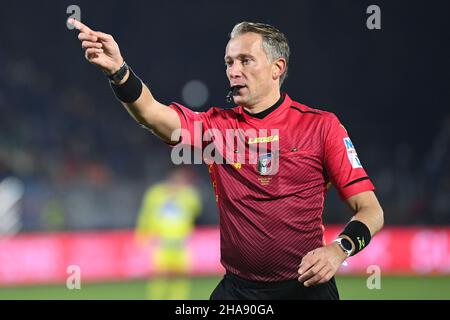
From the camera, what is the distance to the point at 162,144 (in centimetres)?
1809

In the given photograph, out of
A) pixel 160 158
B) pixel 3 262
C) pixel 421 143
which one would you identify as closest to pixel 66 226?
pixel 3 262

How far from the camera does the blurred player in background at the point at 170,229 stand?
11.2 metres

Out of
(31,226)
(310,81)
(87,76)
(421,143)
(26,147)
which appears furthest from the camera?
(310,81)

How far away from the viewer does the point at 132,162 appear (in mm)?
17500

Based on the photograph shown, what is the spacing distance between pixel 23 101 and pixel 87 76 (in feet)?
11.7

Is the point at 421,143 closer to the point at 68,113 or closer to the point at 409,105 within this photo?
the point at 409,105

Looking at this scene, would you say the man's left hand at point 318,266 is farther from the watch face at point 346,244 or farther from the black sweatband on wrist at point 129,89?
the black sweatband on wrist at point 129,89

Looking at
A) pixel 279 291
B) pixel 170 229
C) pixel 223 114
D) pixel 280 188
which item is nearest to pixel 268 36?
pixel 223 114

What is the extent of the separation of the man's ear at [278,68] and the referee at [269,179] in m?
0.03

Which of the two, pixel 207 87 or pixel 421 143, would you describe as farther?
pixel 207 87

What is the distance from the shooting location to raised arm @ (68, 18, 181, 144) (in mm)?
3676

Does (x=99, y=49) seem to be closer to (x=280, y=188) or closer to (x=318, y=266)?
(x=280, y=188)

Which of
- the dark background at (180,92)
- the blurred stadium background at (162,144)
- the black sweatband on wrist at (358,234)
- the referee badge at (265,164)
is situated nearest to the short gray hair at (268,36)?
the referee badge at (265,164)

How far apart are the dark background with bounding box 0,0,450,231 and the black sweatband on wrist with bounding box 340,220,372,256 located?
11521 millimetres
